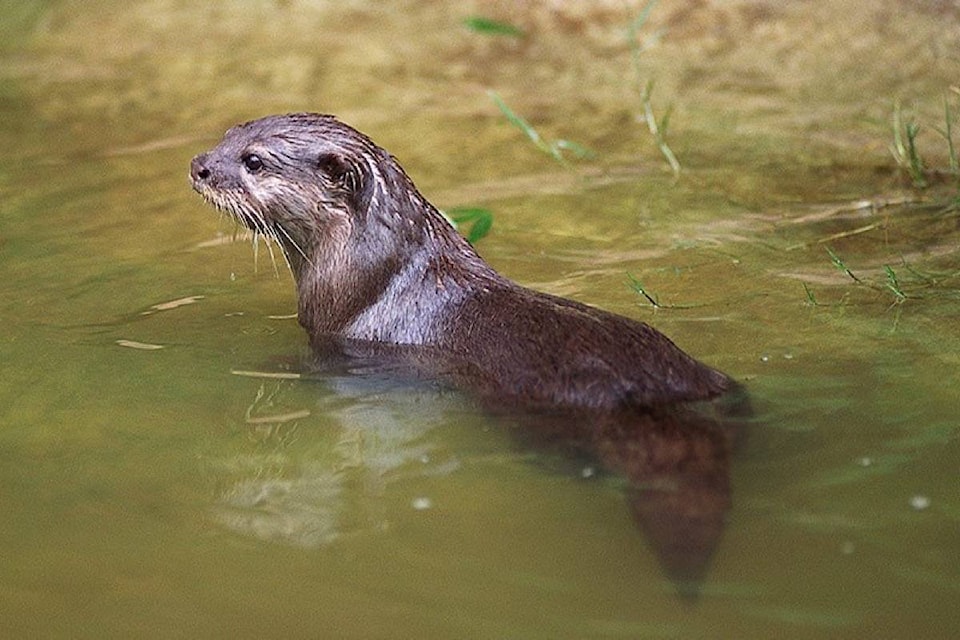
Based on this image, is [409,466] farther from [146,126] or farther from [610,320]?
[146,126]

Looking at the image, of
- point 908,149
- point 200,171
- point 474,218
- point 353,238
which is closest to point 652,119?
point 908,149

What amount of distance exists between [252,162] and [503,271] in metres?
0.87

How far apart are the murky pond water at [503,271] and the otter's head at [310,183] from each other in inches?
11.9

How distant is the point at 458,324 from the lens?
382cm

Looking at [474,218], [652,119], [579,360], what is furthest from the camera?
[652,119]

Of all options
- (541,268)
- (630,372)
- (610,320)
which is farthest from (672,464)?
(541,268)

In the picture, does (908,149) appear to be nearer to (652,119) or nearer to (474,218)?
(652,119)

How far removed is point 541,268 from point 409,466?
151 cm

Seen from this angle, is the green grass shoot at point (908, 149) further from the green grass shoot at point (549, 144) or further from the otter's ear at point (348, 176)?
the otter's ear at point (348, 176)

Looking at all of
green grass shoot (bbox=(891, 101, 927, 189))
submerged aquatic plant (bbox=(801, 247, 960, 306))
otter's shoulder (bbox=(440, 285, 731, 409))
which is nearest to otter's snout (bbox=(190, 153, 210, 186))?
otter's shoulder (bbox=(440, 285, 731, 409))

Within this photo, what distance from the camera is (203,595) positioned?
2676 mm

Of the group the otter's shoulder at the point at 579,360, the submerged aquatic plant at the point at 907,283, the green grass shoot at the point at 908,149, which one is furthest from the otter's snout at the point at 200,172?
the green grass shoot at the point at 908,149

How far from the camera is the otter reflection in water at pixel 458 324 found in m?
3.03

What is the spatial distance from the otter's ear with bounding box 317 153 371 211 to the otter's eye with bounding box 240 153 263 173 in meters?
0.18
